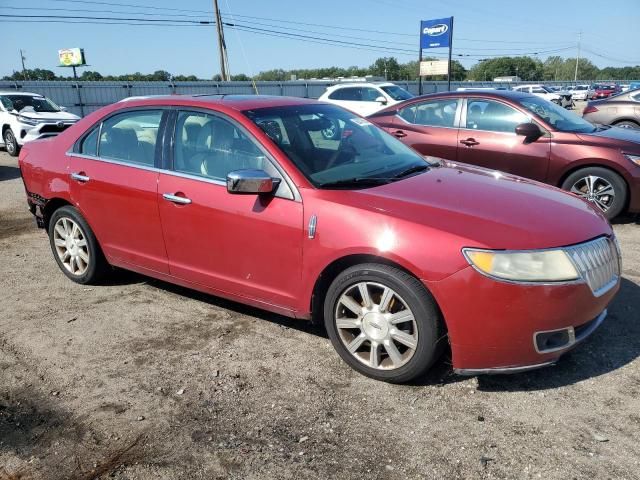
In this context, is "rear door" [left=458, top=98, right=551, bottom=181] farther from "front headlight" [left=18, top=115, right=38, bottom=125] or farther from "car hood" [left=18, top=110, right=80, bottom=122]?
"front headlight" [left=18, top=115, right=38, bottom=125]

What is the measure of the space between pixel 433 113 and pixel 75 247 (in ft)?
16.5

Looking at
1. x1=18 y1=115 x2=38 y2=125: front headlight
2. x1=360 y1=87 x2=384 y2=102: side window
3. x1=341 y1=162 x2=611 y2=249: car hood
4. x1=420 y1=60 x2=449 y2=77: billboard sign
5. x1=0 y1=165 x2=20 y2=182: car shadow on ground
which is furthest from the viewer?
x1=420 y1=60 x2=449 y2=77: billboard sign

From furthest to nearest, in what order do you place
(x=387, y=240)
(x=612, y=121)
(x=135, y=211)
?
1. (x=612, y=121)
2. (x=135, y=211)
3. (x=387, y=240)

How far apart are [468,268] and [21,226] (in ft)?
20.7

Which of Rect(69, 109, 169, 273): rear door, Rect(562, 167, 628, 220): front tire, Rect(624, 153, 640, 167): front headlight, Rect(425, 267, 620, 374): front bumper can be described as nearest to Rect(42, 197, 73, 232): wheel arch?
Rect(69, 109, 169, 273): rear door

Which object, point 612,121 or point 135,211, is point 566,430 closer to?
point 135,211

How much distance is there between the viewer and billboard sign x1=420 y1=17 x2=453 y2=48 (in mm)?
28578

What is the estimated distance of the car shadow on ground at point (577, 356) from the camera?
3135 mm

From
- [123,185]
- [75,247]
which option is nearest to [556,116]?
[123,185]

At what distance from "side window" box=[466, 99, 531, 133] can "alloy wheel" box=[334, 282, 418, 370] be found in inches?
185

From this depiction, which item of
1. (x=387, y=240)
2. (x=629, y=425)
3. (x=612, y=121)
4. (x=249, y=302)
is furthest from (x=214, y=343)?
(x=612, y=121)

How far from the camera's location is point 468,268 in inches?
108

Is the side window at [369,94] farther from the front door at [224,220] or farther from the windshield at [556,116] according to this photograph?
the front door at [224,220]

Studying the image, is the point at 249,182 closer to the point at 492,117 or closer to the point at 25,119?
the point at 492,117
